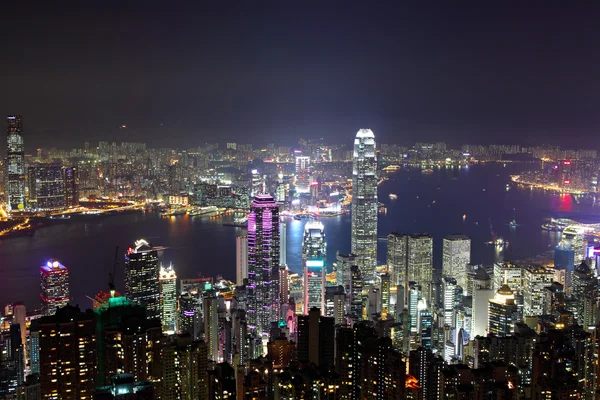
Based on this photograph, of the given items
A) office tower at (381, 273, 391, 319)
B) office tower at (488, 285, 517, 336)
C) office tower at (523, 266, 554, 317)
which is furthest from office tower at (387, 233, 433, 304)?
office tower at (488, 285, 517, 336)

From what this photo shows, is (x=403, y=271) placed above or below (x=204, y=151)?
below

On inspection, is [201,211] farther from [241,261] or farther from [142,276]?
[142,276]

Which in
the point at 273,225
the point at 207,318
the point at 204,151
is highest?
the point at 204,151

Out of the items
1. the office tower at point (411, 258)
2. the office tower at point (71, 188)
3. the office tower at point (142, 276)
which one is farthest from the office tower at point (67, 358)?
the office tower at point (71, 188)

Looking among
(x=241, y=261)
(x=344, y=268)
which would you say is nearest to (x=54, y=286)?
(x=241, y=261)

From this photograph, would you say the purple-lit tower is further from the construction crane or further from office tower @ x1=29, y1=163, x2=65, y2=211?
office tower @ x1=29, y1=163, x2=65, y2=211

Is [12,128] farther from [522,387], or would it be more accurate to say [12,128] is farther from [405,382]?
[522,387]

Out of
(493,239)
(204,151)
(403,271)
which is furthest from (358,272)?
(204,151)

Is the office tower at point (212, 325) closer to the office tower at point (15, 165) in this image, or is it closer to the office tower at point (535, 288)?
the office tower at point (535, 288)
